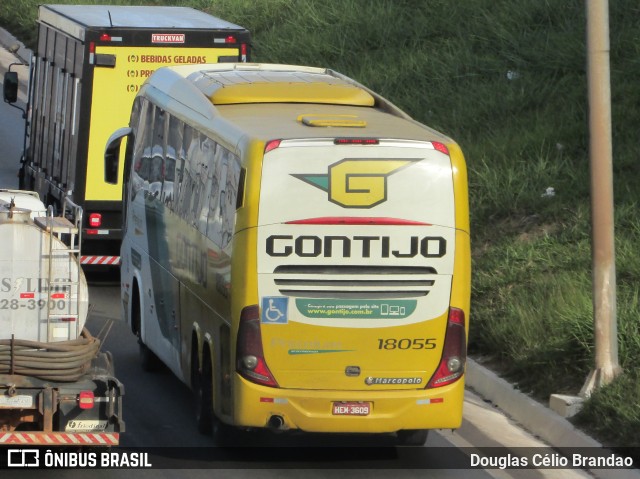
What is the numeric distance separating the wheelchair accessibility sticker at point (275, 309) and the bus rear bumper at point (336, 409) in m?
0.54

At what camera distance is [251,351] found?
475 inches

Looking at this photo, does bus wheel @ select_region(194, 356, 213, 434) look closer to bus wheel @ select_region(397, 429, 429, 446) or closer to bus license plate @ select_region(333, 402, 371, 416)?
bus license plate @ select_region(333, 402, 371, 416)

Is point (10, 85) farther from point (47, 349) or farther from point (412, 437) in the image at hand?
point (47, 349)

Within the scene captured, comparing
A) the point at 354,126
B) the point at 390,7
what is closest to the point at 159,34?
the point at 354,126

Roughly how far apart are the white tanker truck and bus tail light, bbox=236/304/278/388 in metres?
0.99

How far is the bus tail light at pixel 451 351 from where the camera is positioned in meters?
12.3

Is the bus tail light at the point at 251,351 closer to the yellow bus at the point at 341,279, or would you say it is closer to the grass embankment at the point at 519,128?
the yellow bus at the point at 341,279

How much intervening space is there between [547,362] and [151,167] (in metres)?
4.55

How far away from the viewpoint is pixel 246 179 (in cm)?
1202

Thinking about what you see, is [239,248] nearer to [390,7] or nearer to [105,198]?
[105,198]

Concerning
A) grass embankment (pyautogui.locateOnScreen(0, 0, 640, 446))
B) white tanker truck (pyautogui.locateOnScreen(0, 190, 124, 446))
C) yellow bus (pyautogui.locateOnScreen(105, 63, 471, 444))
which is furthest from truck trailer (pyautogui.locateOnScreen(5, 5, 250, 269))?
white tanker truck (pyautogui.locateOnScreen(0, 190, 124, 446))

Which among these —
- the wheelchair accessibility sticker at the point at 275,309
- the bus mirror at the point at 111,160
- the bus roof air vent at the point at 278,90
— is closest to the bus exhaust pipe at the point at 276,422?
the wheelchair accessibility sticker at the point at 275,309

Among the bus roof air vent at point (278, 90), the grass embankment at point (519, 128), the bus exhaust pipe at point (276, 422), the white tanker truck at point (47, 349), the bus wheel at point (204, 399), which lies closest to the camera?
the white tanker truck at point (47, 349)

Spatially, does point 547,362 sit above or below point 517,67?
below
